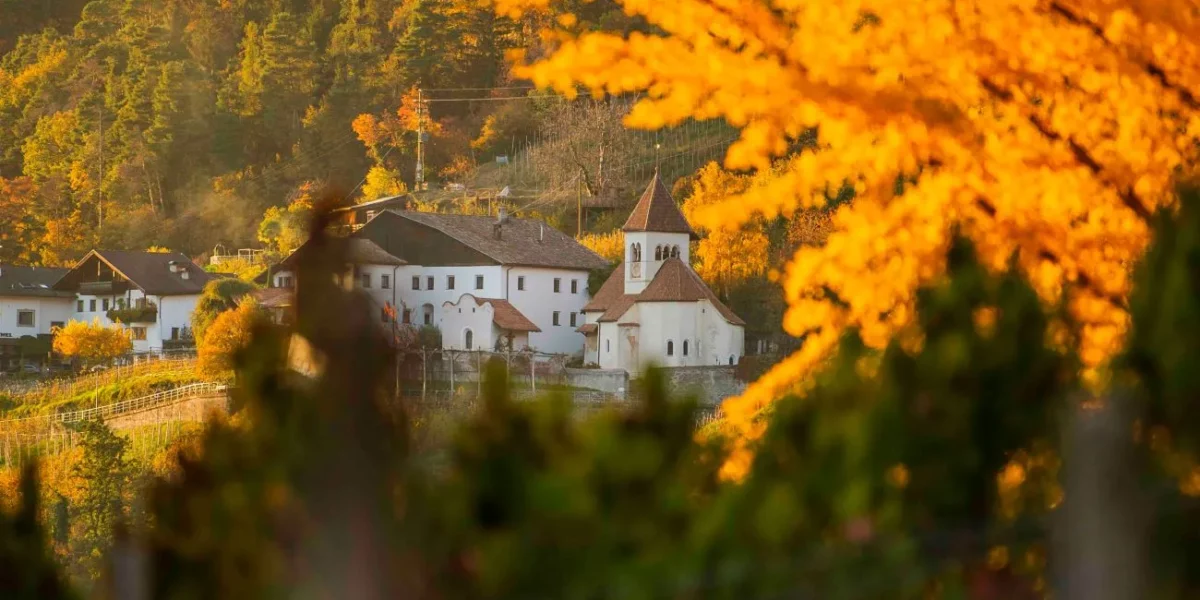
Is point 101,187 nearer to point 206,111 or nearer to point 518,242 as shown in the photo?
point 206,111

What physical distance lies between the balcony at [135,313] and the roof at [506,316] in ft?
40.4

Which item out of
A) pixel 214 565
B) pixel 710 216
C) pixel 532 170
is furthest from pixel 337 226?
pixel 532 170

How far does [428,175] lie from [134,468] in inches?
987

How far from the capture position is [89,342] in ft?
155

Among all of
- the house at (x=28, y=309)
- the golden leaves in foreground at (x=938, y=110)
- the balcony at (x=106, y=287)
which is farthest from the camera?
the balcony at (x=106, y=287)

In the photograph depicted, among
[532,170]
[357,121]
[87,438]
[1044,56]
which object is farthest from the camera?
[532,170]

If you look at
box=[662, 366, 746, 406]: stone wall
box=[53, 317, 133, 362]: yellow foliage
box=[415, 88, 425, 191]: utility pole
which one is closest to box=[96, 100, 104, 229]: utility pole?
box=[53, 317, 133, 362]: yellow foliage

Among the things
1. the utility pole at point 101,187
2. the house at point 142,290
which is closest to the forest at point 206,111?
the utility pole at point 101,187

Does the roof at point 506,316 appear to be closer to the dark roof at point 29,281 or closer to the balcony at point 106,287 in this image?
the balcony at point 106,287

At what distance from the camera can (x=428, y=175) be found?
183 ft

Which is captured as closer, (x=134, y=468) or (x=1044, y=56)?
(x=1044, y=56)

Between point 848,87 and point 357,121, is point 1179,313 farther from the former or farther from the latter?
point 357,121

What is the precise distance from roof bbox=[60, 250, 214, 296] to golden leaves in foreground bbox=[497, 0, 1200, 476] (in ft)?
161

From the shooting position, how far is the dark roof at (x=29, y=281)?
166 ft
